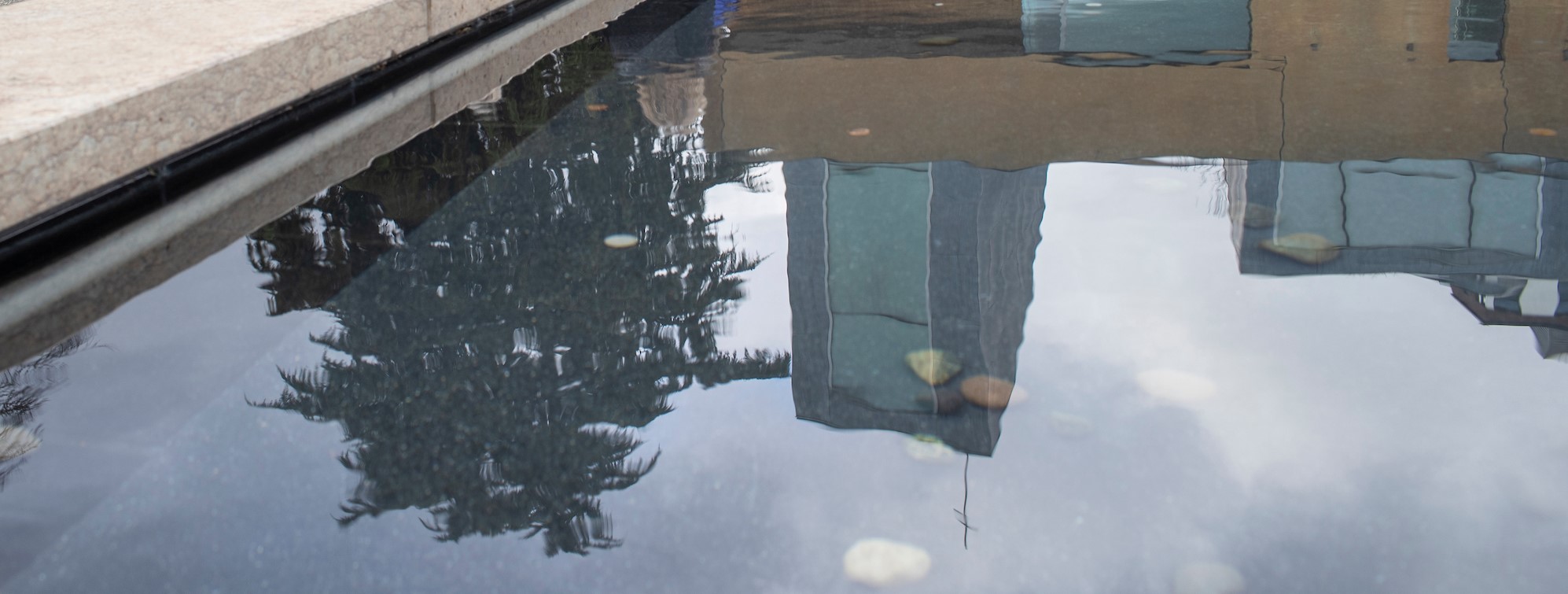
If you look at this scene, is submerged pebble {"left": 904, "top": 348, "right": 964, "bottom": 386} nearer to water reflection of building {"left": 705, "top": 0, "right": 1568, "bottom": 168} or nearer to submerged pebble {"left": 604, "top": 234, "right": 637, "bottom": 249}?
submerged pebble {"left": 604, "top": 234, "right": 637, "bottom": 249}

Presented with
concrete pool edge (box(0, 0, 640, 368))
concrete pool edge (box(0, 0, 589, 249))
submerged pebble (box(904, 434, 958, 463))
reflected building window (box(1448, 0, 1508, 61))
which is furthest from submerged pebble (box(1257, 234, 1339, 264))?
reflected building window (box(1448, 0, 1508, 61))

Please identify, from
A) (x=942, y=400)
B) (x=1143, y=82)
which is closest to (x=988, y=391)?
(x=942, y=400)

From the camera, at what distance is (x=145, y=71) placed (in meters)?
2.21

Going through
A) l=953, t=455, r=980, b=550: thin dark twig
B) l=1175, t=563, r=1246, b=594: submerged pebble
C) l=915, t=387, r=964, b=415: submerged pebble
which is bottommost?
l=1175, t=563, r=1246, b=594: submerged pebble

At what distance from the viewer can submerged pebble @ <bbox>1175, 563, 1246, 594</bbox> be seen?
1143 millimetres

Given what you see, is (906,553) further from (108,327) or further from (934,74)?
(934,74)

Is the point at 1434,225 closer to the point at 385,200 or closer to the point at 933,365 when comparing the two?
the point at 933,365

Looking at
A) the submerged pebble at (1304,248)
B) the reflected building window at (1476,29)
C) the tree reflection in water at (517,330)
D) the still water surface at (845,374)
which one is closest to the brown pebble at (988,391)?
the still water surface at (845,374)

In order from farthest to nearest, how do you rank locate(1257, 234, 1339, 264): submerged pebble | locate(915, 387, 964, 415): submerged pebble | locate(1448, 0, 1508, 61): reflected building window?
locate(1448, 0, 1508, 61): reflected building window, locate(1257, 234, 1339, 264): submerged pebble, locate(915, 387, 964, 415): submerged pebble

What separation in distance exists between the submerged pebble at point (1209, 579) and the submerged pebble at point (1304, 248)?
104 cm

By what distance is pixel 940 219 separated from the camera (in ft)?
7.24

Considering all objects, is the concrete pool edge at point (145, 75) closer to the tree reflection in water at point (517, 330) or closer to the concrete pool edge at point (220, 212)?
the concrete pool edge at point (220, 212)

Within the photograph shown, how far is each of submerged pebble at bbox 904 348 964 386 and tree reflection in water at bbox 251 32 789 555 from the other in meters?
0.20

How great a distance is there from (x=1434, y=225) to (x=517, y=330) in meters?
1.84
